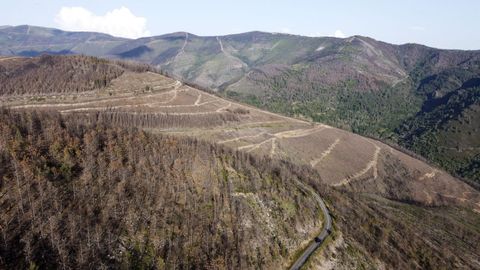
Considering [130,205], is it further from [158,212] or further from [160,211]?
[160,211]

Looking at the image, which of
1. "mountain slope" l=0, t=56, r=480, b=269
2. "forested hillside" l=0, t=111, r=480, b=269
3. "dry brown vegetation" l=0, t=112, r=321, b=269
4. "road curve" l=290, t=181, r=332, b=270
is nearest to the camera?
"dry brown vegetation" l=0, t=112, r=321, b=269

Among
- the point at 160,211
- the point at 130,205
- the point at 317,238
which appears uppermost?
the point at 130,205

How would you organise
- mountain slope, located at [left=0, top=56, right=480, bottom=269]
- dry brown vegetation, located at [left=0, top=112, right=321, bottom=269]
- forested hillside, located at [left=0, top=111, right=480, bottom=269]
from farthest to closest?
mountain slope, located at [left=0, top=56, right=480, bottom=269] → forested hillside, located at [left=0, top=111, right=480, bottom=269] → dry brown vegetation, located at [left=0, top=112, right=321, bottom=269]

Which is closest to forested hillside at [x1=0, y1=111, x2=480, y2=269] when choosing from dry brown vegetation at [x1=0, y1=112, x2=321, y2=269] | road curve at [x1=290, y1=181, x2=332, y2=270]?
dry brown vegetation at [x1=0, y1=112, x2=321, y2=269]

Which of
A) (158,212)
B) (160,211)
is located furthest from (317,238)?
(158,212)

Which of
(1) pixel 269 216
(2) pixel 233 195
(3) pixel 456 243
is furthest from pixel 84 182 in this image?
(3) pixel 456 243

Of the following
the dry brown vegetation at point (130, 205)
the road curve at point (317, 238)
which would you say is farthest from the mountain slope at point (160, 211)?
the road curve at point (317, 238)

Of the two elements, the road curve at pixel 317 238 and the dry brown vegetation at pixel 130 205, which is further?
the road curve at pixel 317 238

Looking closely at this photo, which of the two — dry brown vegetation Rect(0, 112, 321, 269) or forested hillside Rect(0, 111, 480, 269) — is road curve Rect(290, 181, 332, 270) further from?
dry brown vegetation Rect(0, 112, 321, 269)

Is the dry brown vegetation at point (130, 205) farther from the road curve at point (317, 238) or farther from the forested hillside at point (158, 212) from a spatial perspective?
the road curve at point (317, 238)

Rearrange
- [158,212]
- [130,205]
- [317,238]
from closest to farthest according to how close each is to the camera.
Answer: [130,205] < [158,212] < [317,238]

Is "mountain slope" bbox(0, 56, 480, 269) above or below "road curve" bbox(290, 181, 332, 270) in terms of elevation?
above
